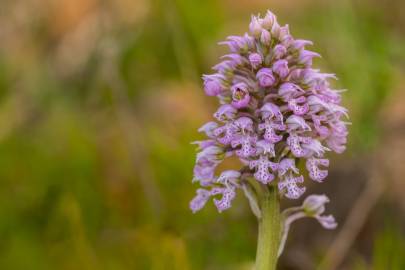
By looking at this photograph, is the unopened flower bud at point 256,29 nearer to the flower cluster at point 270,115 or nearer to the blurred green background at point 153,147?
the flower cluster at point 270,115

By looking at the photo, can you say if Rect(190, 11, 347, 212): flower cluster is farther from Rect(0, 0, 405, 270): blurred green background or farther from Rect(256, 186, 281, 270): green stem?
Rect(0, 0, 405, 270): blurred green background

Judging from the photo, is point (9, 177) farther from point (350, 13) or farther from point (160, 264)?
point (350, 13)

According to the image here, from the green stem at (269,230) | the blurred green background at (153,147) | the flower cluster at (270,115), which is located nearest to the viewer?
the flower cluster at (270,115)

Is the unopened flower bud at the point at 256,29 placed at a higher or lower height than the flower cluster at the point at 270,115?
higher

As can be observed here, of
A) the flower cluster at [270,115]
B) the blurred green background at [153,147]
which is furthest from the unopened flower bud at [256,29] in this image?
the blurred green background at [153,147]

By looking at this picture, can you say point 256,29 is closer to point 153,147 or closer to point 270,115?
point 270,115

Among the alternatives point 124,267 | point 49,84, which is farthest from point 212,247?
point 49,84

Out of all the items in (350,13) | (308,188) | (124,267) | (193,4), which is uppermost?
(193,4)

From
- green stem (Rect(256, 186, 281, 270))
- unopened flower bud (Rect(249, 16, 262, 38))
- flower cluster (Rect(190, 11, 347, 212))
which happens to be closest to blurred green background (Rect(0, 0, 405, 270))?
green stem (Rect(256, 186, 281, 270))
